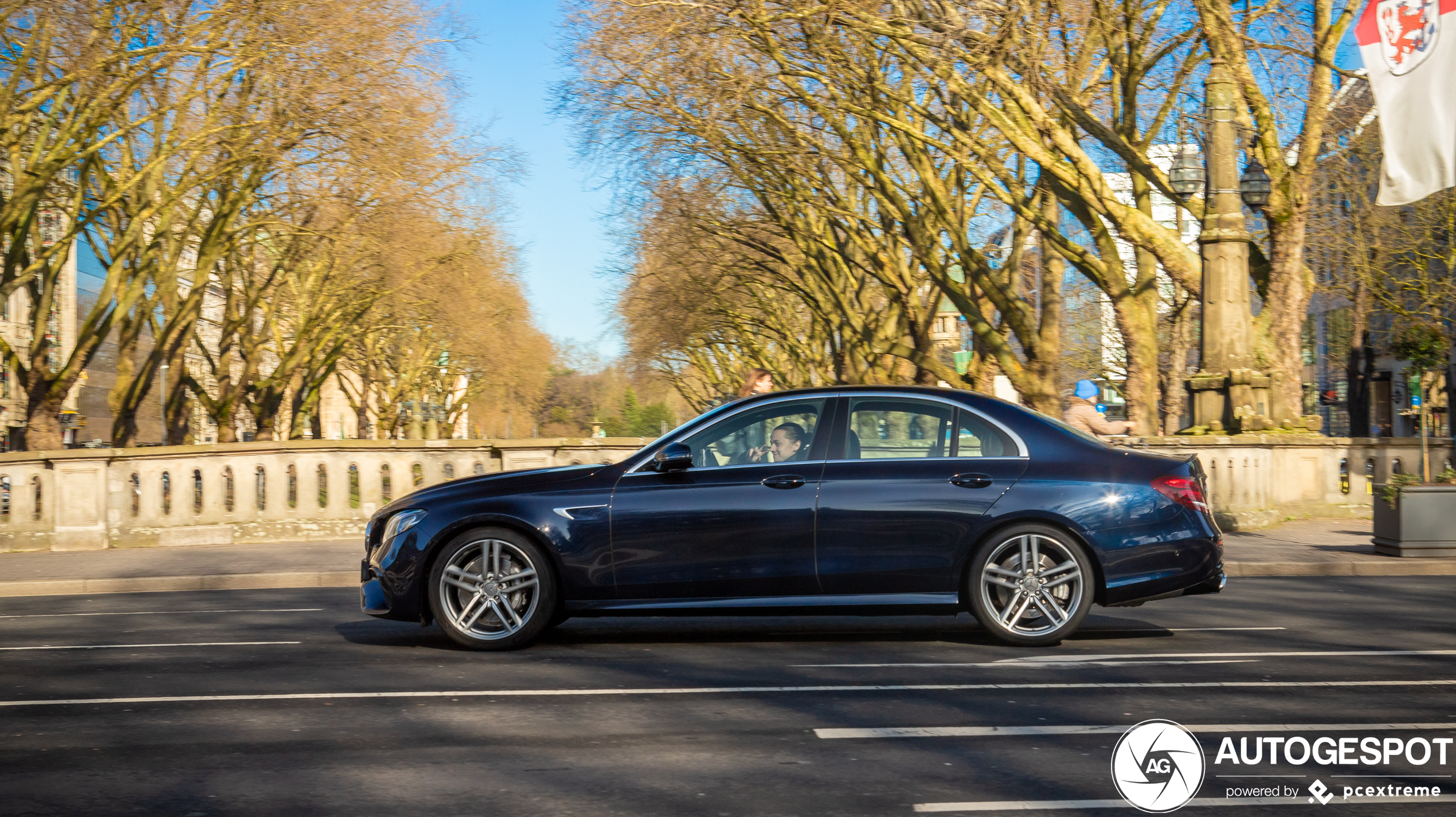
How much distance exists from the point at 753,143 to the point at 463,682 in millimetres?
22864

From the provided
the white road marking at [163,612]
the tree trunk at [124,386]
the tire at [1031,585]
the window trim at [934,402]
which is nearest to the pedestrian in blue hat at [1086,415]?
the window trim at [934,402]

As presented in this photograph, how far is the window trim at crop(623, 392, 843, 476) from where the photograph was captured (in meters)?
8.32

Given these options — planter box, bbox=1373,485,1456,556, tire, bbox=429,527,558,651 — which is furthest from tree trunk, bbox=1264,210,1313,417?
tire, bbox=429,527,558,651

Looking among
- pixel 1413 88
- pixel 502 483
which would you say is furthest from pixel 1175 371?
pixel 502 483

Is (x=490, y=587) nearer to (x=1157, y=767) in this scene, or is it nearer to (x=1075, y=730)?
(x=1075, y=730)

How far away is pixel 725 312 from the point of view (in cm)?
4569

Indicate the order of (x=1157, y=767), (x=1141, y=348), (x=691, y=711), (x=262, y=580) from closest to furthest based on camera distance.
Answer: (x=1157, y=767) < (x=691, y=711) < (x=262, y=580) < (x=1141, y=348)

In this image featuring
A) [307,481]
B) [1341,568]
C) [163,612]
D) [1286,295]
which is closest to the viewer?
[163,612]

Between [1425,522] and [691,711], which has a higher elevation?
[1425,522]

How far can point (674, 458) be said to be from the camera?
322 inches

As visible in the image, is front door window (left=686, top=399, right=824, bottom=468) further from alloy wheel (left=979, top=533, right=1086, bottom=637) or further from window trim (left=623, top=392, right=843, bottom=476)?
alloy wheel (left=979, top=533, right=1086, bottom=637)

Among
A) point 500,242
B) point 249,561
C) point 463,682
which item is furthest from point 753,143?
point 463,682

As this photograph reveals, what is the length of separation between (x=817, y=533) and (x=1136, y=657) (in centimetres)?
190

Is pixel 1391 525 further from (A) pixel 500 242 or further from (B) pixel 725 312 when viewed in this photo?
(A) pixel 500 242
